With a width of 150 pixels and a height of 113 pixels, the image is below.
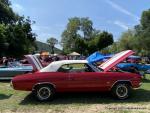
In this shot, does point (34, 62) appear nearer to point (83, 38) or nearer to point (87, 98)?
point (87, 98)

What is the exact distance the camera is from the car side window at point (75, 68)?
12.5 metres

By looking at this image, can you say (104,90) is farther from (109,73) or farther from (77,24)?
(77,24)

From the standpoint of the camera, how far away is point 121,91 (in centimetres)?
1237

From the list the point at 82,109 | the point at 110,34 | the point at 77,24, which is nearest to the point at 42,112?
the point at 82,109

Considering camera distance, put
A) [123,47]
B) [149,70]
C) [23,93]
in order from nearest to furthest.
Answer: [23,93] → [149,70] → [123,47]

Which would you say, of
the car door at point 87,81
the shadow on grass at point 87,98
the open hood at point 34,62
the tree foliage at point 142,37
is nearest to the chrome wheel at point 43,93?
the shadow on grass at point 87,98

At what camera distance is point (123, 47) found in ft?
263

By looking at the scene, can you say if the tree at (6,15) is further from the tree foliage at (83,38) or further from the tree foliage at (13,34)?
the tree foliage at (83,38)

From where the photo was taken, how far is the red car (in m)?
12.0

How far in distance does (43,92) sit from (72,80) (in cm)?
109

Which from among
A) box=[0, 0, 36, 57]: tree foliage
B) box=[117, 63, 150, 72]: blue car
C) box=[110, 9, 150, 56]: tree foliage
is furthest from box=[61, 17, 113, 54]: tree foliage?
box=[117, 63, 150, 72]: blue car

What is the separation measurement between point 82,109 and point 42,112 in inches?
48.6

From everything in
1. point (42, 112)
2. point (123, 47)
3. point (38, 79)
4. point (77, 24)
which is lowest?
point (42, 112)

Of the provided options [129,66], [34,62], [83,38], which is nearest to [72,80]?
[34,62]
